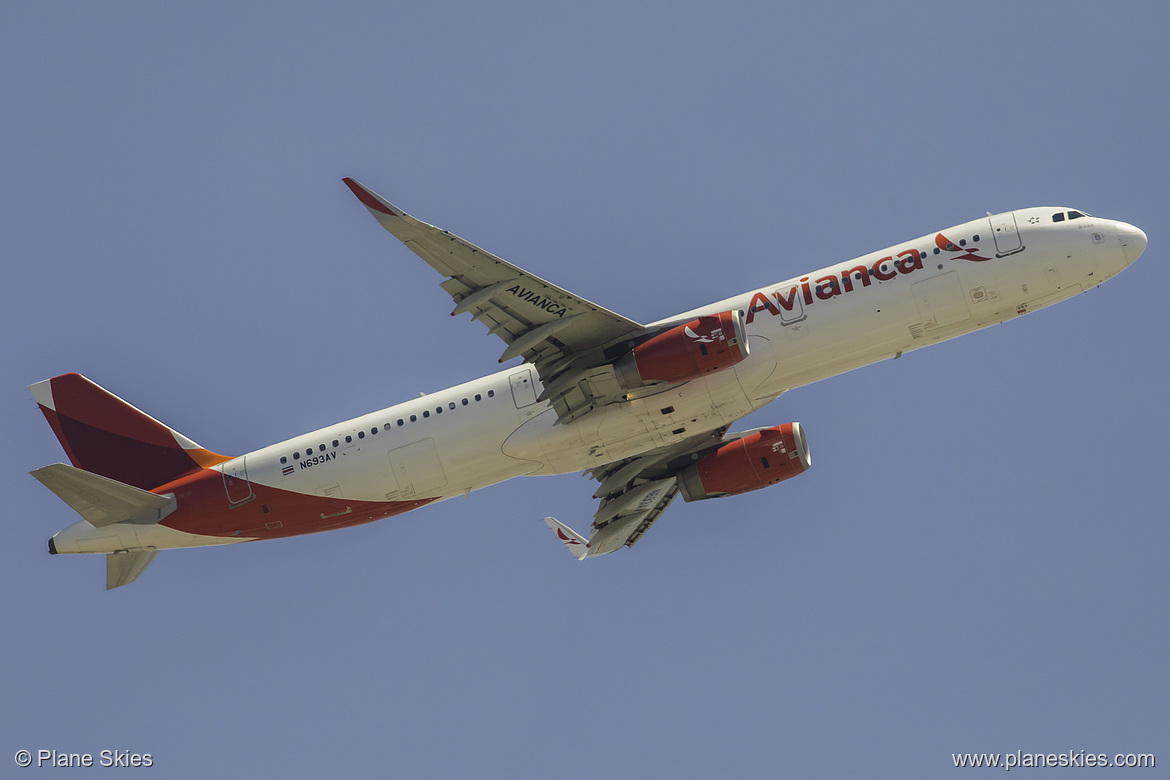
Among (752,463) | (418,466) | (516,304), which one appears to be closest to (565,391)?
(516,304)

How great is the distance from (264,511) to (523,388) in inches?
393

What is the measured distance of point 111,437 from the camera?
141 feet

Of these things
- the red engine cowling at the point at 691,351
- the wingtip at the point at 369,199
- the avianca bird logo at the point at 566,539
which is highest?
the wingtip at the point at 369,199

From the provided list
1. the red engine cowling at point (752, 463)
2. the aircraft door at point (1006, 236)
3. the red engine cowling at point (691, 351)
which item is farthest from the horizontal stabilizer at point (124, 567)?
the aircraft door at point (1006, 236)

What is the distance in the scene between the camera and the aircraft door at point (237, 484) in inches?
1594

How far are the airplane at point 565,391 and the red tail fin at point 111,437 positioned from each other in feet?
0.27

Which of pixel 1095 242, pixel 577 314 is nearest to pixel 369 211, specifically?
pixel 577 314

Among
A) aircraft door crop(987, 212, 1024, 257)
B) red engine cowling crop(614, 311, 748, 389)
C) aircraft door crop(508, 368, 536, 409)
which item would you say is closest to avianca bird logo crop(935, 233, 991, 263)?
aircraft door crop(987, 212, 1024, 257)

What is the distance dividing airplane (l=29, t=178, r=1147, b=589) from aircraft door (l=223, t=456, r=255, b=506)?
5 cm

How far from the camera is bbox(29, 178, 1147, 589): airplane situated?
36.4 metres

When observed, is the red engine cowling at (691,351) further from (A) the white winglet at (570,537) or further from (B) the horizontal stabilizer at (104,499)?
(B) the horizontal stabilizer at (104,499)

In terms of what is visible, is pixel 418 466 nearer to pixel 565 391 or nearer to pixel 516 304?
pixel 565 391

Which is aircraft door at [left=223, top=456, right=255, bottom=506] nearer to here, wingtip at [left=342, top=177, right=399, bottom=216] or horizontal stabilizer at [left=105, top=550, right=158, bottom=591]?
horizontal stabilizer at [left=105, top=550, right=158, bottom=591]

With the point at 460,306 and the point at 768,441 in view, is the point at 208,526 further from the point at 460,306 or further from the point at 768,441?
the point at 768,441
